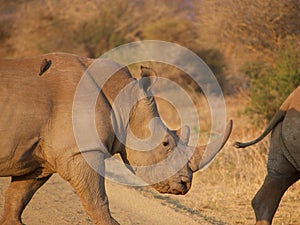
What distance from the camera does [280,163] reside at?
718cm

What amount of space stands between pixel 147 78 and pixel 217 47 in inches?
531

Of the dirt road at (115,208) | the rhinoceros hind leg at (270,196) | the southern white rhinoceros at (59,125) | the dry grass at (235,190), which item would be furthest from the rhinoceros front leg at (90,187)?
the dry grass at (235,190)

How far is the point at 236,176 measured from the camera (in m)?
10.5

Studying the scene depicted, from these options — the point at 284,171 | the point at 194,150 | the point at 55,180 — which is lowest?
the point at 55,180

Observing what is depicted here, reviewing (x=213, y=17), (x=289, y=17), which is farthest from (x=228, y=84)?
(x=289, y=17)

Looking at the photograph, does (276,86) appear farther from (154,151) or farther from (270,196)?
(154,151)

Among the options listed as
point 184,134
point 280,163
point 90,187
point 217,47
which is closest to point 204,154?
point 184,134

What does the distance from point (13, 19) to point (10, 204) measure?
736 inches

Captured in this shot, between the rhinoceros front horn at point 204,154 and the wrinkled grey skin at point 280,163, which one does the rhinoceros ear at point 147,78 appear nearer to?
the rhinoceros front horn at point 204,154

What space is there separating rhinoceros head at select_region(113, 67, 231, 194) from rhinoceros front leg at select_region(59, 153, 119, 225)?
0.59m

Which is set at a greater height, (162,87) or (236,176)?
(236,176)

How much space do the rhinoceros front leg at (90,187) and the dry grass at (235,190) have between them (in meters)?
2.88

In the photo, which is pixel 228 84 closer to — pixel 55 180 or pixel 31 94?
pixel 55 180

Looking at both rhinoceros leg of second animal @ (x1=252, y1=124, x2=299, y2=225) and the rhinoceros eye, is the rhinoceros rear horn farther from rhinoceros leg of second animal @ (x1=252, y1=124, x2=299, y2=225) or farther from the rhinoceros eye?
rhinoceros leg of second animal @ (x1=252, y1=124, x2=299, y2=225)
